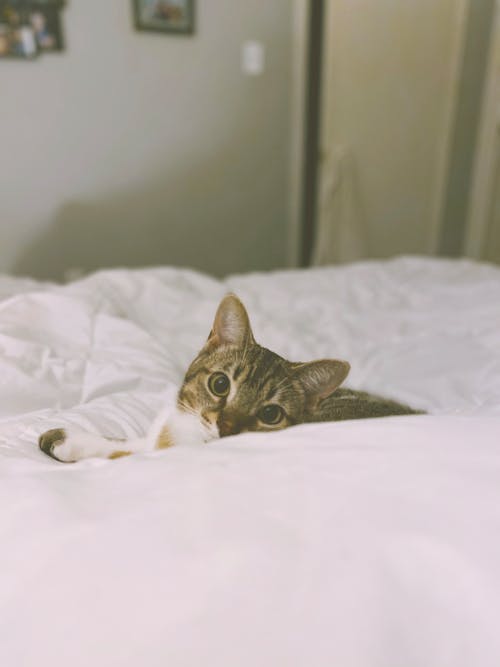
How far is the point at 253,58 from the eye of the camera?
2.31 metres

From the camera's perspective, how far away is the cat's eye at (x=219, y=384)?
0.59m

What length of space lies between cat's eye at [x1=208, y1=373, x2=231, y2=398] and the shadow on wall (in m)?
1.74

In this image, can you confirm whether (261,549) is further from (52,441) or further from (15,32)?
(15,32)

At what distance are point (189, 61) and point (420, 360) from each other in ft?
5.92

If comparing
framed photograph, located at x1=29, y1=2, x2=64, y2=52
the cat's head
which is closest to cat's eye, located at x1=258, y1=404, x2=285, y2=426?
the cat's head

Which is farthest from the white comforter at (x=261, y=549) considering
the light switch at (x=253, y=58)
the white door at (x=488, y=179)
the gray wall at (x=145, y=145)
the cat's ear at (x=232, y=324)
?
the white door at (x=488, y=179)

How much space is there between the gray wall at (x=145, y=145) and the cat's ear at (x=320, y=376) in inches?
72.2

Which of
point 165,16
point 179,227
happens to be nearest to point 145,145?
point 179,227

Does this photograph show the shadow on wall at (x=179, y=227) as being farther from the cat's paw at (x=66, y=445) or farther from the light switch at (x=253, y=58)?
the cat's paw at (x=66, y=445)

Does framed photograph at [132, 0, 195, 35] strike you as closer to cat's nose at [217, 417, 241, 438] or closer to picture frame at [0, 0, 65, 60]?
picture frame at [0, 0, 65, 60]

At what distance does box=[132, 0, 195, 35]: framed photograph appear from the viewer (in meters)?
2.02

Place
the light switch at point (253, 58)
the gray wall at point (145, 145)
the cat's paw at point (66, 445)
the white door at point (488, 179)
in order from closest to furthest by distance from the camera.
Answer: the cat's paw at point (66, 445) < the gray wall at point (145, 145) < the light switch at point (253, 58) < the white door at point (488, 179)

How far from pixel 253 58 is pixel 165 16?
17.0 inches

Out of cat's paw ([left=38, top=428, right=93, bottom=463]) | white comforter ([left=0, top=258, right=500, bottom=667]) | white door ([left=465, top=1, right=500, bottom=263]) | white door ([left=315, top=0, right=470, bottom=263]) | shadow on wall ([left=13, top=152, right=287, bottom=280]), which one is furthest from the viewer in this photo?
white door ([left=465, top=1, right=500, bottom=263])
